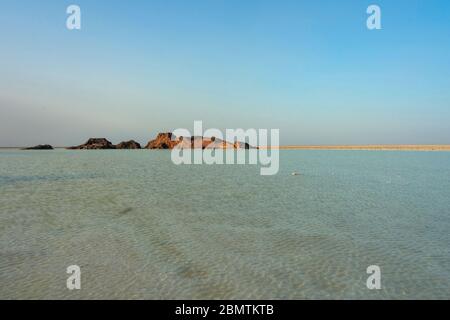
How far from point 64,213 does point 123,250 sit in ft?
19.1

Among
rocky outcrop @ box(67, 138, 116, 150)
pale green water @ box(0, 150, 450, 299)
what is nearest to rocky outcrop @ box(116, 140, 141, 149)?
rocky outcrop @ box(67, 138, 116, 150)

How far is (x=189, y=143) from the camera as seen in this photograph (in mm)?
152375

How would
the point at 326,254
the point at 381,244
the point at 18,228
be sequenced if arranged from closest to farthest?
the point at 326,254
the point at 381,244
the point at 18,228

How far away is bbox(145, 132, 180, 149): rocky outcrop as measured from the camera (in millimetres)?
170000

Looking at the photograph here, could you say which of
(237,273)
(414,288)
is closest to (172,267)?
(237,273)

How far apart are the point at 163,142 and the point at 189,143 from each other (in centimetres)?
2679

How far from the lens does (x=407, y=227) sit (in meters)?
11.0

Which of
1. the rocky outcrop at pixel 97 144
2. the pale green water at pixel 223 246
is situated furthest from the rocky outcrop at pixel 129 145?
the pale green water at pixel 223 246

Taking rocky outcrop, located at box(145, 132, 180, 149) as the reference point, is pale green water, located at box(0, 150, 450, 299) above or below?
below

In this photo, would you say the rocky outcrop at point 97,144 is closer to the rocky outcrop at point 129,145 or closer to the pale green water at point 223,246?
the rocky outcrop at point 129,145

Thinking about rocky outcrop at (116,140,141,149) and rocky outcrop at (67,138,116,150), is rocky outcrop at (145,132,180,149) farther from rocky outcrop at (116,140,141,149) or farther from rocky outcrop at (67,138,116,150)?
rocky outcrop at (67,138,116,150)
